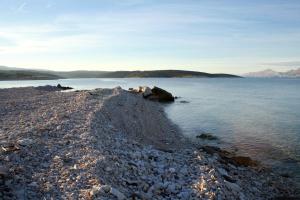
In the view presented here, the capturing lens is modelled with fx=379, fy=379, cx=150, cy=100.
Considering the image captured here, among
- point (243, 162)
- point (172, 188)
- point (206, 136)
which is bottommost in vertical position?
point (206, 136)

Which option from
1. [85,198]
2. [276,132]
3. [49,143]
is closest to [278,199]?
[85,198]

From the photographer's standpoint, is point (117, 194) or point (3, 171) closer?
point (117, 194)

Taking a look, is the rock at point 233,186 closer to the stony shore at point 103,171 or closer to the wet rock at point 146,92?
the stony shore at point 103,171

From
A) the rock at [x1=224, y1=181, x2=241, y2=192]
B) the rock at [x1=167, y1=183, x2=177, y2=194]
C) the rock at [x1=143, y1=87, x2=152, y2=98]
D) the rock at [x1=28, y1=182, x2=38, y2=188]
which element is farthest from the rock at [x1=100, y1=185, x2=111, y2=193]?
the rock at [x1=143, y1=87, x2=152, y2=98]

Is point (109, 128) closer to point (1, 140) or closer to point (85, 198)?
point (1, 140)

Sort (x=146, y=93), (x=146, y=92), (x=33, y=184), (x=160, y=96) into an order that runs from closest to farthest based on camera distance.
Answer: (x=33, y=184), (x=146, y=93), (x=146, y=92), (x=160, y=96)

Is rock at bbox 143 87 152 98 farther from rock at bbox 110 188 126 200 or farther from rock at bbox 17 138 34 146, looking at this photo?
rock at bbox 110 188 126 200

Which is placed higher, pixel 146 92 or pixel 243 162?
pixel 146 92

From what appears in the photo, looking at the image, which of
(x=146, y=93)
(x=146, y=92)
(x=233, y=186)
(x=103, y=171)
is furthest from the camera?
(x=146, y=92)

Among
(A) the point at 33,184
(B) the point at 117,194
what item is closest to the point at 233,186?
(B) the point at 117,194

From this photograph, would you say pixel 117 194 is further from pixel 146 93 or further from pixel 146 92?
pixel 146 92

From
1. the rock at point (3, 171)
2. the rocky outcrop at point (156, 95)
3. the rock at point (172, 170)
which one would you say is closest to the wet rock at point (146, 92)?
the rocky outcrop at point (156, 95)

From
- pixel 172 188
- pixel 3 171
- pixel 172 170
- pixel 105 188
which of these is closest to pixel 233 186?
pixel 172 170

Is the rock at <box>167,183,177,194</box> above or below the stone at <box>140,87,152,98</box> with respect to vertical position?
above
